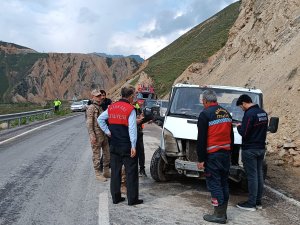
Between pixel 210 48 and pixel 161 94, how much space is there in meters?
9.23

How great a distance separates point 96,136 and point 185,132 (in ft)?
6.37

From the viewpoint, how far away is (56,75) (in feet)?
398

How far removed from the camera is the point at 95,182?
26.7ft

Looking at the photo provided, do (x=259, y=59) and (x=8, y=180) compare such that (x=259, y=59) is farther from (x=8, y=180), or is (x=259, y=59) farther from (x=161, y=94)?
(x=161, y=94)

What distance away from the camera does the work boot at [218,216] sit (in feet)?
19.3

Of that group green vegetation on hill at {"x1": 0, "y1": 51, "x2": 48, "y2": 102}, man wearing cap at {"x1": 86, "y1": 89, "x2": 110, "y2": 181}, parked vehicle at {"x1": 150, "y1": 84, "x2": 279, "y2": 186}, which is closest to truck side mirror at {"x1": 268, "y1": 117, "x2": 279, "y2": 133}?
parked vehicle at {"x1": 150, "y1": 84, "x2": 279, "y2": 186}

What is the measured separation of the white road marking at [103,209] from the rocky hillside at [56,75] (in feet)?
355

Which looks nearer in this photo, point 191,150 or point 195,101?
point 191,150

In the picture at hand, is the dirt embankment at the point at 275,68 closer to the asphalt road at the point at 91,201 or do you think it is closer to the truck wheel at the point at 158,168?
the asphalt road at the point at 91,201

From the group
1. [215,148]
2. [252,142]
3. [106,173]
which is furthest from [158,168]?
[215,148]

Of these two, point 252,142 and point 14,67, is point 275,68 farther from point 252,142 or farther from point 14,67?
point 14,67

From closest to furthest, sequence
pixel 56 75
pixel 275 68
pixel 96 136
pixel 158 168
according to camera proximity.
A: pixel 158 168
pixel 96 136
pixel 275 68
pixel 56 75

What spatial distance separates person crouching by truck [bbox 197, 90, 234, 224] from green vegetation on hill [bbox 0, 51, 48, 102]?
122 metres

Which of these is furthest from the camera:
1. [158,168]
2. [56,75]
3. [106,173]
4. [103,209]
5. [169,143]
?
[56,75]
